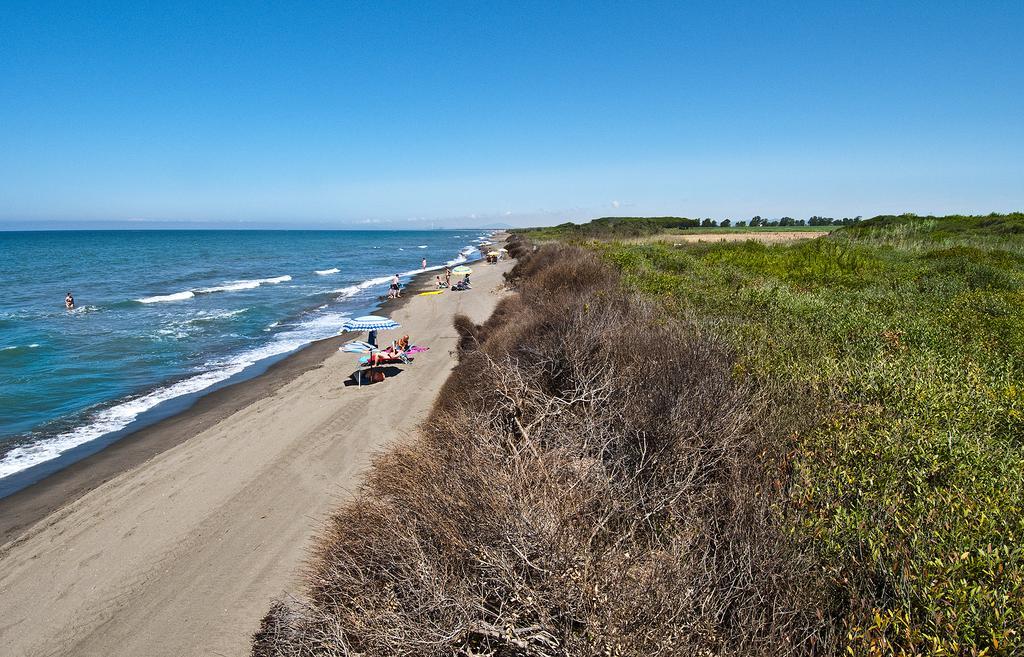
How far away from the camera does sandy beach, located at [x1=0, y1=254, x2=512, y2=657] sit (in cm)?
655

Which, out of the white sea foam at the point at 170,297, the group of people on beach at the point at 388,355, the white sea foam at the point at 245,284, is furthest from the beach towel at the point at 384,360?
the white sea foam at the point at 245,284

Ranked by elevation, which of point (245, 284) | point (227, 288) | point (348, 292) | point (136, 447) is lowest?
point (136, 447)

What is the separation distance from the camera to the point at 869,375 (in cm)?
584

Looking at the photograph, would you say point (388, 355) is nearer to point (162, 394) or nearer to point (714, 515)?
point (162, 394)

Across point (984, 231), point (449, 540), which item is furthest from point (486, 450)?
point (984, 231)

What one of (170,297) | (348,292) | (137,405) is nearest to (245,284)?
(170,297)

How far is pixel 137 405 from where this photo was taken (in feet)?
50.1

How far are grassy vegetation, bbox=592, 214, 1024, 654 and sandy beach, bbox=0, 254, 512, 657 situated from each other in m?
6.69

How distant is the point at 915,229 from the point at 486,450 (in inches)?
1463

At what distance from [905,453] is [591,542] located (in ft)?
9.50

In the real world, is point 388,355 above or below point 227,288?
below

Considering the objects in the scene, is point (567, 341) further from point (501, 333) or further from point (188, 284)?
point (188, 284)

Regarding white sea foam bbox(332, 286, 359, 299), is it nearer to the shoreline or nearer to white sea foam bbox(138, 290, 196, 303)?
white sea foam bbox(138, 290, 196, 303)

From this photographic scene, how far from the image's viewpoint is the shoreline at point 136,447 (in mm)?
9672
